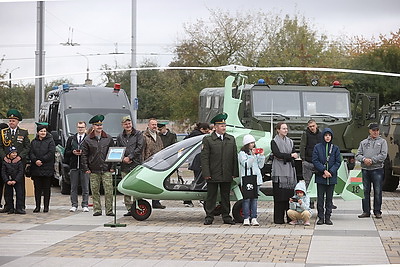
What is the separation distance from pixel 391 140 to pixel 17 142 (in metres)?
9.57

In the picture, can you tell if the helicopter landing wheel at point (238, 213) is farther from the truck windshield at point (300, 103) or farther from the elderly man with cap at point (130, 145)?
the truck windshield at point (300, 103)

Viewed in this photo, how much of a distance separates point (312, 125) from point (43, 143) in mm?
4932

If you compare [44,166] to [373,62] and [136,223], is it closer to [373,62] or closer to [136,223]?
[136,223]

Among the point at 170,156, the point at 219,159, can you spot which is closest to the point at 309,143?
the point at 219,159

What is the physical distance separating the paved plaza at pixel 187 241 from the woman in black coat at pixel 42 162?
43 cm

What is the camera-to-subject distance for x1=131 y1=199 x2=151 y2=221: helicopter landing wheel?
47.5ft

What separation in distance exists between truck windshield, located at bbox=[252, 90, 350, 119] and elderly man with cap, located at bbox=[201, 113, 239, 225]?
19.8 feet

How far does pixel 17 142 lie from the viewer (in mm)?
15859

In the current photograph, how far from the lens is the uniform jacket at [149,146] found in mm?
16484

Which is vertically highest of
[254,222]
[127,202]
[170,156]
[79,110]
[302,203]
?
[79,110]

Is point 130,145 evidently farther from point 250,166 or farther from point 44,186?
point 250,166

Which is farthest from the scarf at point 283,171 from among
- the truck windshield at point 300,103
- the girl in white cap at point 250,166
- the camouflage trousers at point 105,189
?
the truck windshield at point 300,103

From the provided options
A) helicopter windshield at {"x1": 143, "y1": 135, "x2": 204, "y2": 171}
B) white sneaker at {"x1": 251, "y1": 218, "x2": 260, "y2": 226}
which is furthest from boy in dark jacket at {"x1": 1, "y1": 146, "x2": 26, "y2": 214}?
white sneaker at {"x1": 251, "y1": 218, "x2": 260, "y2": 226}

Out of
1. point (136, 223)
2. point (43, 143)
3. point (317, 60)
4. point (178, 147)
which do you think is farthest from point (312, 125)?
point (317, 60)
